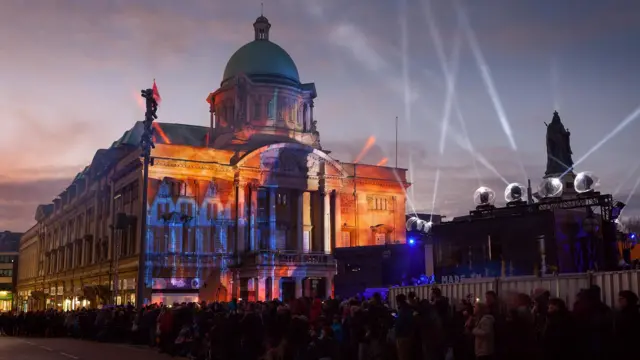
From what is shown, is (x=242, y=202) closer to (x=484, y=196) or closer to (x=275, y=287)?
(x=275, y=287)

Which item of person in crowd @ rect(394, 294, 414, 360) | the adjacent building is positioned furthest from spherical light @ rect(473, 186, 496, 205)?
the adjacent building

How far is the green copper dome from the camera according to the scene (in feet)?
229

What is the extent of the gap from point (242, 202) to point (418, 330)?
46155 mm

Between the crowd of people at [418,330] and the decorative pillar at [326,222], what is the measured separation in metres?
36.3

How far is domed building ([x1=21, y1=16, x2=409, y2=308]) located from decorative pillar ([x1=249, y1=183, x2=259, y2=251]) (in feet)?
0.31

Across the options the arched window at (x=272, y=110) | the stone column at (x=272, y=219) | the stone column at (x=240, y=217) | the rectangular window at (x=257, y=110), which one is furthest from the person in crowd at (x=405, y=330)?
the arched window at (x=272, y=110)

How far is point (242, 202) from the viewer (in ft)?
195

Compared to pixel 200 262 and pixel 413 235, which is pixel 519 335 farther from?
pixel 200 262

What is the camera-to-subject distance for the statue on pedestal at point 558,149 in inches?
1826

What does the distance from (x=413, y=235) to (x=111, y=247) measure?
120 feet

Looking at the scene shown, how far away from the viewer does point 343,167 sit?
65500 millimetres

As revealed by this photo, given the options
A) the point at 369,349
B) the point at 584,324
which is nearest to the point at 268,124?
the point at 369,349

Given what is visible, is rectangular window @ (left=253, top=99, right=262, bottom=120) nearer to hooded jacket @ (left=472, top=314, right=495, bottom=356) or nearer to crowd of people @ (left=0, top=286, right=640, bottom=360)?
crowd of people @ (left=0, top=286, right=640, bottom=360)

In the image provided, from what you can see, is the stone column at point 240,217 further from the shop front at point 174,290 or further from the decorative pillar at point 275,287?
the shop front at point 174,290
